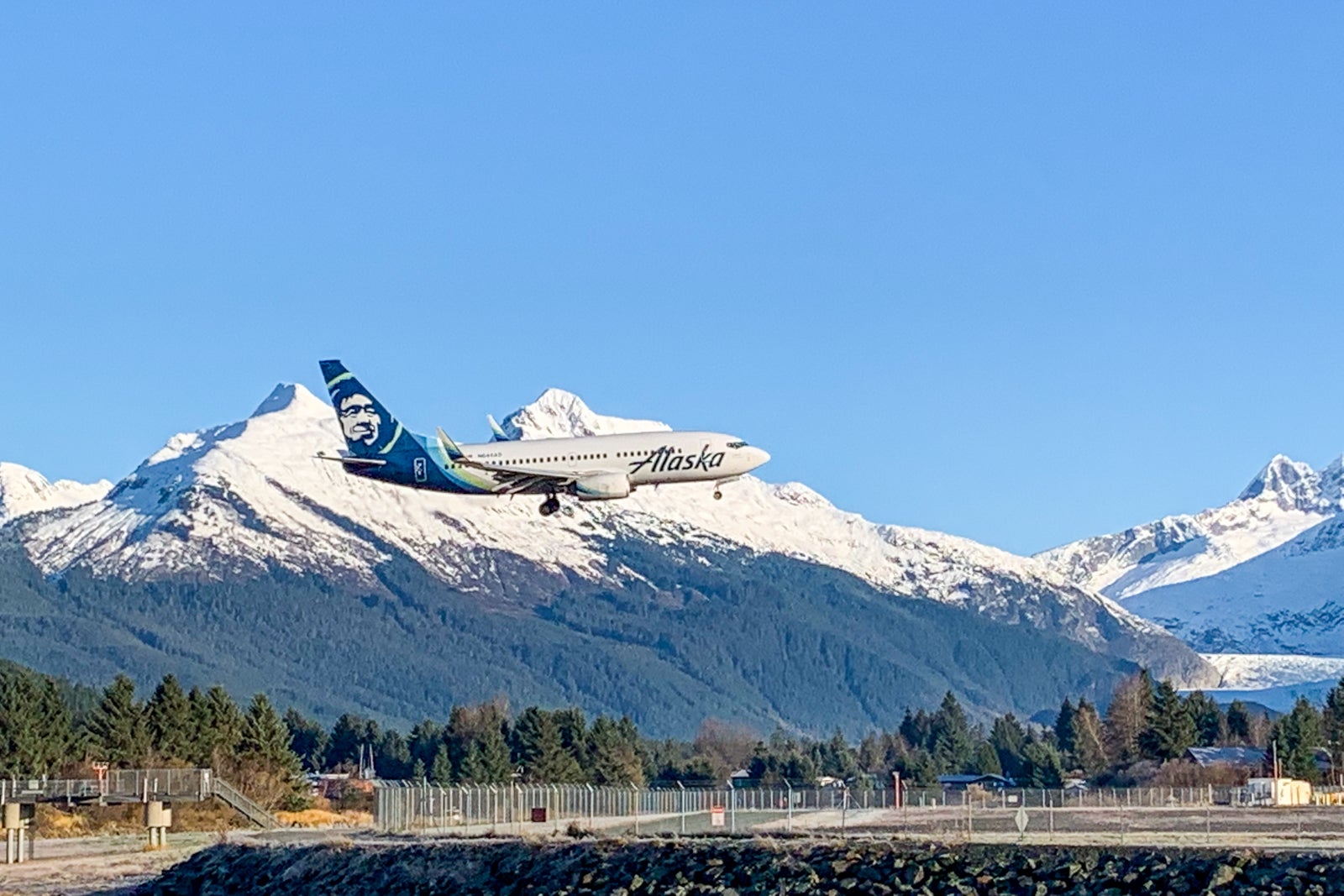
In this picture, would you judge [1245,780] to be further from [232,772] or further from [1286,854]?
[1286,854]

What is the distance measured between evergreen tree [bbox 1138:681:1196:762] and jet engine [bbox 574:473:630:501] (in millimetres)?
100066

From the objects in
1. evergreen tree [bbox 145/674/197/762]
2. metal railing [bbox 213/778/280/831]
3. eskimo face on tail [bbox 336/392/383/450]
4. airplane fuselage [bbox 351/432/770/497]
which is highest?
eskimo face on tail [bbox 336/392/383/450]

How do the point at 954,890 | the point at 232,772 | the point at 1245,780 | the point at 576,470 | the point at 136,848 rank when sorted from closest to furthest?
the point at 954,890
the point at 136,848
the point at 576,470
the point at 232,772
the point at 1245,780

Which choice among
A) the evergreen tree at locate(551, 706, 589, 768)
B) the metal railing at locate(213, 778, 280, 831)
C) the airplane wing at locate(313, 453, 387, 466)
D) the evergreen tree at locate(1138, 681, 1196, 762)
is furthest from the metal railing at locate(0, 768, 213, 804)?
the evergreen tree at locate(1138, 681, 1196, 762)

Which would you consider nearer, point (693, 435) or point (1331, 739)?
point (693, 435)

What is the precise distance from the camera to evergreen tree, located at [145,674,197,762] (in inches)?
5448

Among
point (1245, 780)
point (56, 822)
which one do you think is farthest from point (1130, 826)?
point (1245, 780)

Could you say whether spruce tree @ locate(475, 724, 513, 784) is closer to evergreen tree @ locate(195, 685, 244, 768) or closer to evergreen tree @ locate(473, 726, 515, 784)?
evergreen tree @ locate(473, 726, 515, 784)

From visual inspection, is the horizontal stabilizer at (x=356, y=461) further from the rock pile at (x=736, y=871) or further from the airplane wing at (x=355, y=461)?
the rock pile at (x=736, y=871)

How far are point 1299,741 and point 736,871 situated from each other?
435 feet

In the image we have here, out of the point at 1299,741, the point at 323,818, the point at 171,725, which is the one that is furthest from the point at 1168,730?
the point at 323,818

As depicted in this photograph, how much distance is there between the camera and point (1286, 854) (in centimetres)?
5641

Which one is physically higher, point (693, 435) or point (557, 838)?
point (693, 435)

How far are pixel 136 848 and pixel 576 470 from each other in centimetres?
2827
